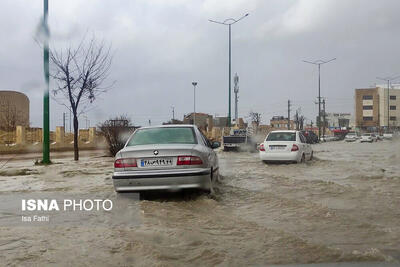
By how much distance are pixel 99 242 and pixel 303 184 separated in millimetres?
6261

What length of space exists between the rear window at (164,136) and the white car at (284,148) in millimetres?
7445

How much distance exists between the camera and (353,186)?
9.64m

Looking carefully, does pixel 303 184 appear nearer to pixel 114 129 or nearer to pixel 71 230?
pixel 71 230

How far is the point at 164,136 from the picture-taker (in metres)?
7.61

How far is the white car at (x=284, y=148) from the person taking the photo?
1459 cm

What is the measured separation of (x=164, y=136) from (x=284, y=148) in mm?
7988

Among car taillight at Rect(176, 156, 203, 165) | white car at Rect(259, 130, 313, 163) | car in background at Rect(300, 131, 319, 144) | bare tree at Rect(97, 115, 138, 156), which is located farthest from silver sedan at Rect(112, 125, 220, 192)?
car in background at Rect(300, 131, 319, 144)

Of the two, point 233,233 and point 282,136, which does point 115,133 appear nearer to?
point 282,136

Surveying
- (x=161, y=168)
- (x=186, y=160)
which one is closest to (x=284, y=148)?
(x=186, y=160)

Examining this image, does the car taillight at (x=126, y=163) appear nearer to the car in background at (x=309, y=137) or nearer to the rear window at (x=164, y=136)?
the rear window at (x=164, y=136)

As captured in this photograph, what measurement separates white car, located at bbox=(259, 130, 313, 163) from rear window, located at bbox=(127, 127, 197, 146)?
24.4ft

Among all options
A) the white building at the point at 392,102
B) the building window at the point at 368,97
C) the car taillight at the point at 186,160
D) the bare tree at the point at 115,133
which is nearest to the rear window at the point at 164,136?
the car taillight at the point at 186,160

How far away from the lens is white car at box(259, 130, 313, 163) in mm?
14594

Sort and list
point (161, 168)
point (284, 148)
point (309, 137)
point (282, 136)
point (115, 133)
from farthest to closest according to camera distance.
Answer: point (309, 137) < point (115, 133) < point (282, 136) < point (284, 148) < point (161, 168)
